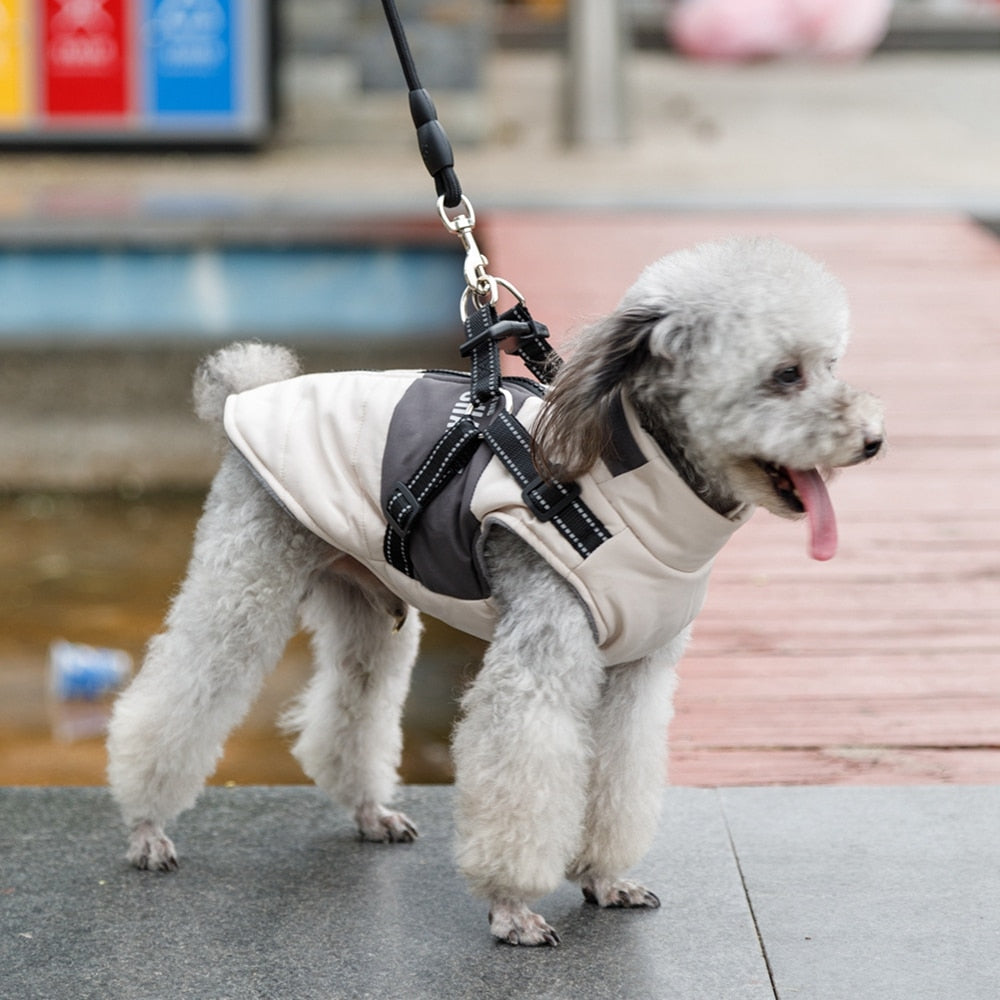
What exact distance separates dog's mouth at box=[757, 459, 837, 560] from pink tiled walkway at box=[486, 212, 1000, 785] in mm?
520

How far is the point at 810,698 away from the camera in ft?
13.8

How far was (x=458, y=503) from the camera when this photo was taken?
10.1ft

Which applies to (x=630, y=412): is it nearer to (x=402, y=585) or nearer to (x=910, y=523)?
(x=402, y=585)

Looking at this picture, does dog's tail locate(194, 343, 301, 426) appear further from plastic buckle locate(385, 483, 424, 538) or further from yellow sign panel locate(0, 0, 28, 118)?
yellow sign panel locate(0, 0, 28, 118)

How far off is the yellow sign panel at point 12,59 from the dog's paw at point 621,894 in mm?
8496

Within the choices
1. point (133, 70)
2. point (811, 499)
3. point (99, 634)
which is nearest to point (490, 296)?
point (811, 499)

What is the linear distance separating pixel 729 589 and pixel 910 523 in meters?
0.86

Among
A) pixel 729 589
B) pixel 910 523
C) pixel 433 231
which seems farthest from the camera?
pixel 433 231

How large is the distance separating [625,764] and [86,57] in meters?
8.34

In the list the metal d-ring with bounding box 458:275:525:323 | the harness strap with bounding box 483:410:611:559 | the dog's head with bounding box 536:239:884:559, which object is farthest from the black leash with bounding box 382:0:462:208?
the harness strap with bounding box 483:410:611:559

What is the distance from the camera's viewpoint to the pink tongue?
111 inches

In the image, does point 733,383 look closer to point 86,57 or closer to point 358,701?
point 358,701

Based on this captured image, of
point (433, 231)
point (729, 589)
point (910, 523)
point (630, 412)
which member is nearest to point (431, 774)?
point (729, 589)

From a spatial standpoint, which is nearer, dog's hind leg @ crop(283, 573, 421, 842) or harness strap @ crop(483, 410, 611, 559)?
harness strap @ crop(483, 410, 611, 559)
